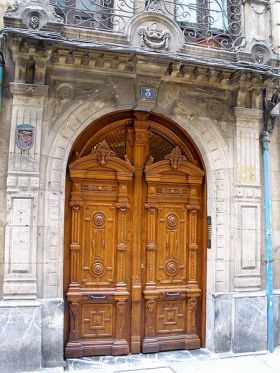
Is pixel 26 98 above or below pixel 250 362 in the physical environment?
above

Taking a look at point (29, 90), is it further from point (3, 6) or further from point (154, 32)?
point (154, 32)

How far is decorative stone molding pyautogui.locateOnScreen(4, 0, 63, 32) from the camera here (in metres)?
5.18

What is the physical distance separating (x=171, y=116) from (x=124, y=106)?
2.43 feet

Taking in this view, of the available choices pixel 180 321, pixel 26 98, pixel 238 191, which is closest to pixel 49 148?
pixel 26 98

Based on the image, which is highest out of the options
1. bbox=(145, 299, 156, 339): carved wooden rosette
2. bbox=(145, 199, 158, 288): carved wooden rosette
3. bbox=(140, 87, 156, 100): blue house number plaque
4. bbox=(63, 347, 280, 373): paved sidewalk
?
bbox=(140, 87, 156, 100): blue house number plaque

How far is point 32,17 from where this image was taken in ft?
17.3

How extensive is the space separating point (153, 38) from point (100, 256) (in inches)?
127

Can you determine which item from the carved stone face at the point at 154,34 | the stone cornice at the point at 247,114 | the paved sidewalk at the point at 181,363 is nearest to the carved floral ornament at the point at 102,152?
the carved stone face at the point at 154,34

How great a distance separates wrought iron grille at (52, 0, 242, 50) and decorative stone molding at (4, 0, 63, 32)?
420mm

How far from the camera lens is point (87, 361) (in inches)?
220

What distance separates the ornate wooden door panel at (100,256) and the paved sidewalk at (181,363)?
0.20 meters

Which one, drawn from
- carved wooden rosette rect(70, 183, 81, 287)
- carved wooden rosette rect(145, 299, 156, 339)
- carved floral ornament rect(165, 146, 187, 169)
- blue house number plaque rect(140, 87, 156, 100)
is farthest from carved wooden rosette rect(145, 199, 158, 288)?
blue house number plaque rect(140, 87, 156, 100)

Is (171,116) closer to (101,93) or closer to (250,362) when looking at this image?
(101,93)

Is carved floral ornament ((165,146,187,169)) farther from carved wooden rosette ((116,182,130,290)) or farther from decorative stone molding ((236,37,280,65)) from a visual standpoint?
decorative stone molding ((236,37,280,65))
